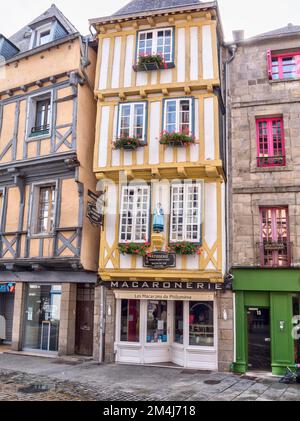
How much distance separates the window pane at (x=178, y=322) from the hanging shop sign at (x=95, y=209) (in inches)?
130

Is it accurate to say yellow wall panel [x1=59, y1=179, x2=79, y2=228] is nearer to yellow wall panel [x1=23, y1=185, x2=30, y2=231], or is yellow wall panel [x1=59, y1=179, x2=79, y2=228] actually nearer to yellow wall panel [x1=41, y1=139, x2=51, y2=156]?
yellow wall panel [x1=41, y1=139, x2=51, y2=156]

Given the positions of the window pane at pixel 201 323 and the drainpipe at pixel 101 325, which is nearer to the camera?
the window pane at pixel 201 323

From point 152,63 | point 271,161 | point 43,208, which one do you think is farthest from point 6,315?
point 271,161

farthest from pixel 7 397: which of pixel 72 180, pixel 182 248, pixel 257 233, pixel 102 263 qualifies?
pixel 257 233

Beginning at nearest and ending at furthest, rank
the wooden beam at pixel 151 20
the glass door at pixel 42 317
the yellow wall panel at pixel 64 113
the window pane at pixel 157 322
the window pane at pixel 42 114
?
the window pane at pixel 157 322 < the wooden beam at pixel 151 20 < the yellow wall panel at pixel 64 113 < the glass door at pixel 42 317 < the window pane at pixel 42 114

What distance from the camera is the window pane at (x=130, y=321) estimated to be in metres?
12.5

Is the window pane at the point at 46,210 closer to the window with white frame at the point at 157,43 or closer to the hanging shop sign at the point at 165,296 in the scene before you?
the hanging shop sign at the point at 165,296

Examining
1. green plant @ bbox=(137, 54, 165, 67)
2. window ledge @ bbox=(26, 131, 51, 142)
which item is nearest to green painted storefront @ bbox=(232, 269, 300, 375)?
green plant @ bbox=(137, 54, 165, 67)

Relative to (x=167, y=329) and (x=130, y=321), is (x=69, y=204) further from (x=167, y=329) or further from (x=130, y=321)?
(x=167, y=329)

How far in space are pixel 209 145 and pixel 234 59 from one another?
361 centimetres

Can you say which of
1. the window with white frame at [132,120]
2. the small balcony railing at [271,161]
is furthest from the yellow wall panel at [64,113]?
the small balcony railing at [271,161]

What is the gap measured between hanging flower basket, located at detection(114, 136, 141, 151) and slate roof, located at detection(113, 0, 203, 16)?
4.17m

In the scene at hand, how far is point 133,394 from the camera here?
8.85 m

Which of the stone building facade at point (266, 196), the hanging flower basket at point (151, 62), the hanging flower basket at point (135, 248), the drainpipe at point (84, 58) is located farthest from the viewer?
the drainpipe at point (84, 58)
